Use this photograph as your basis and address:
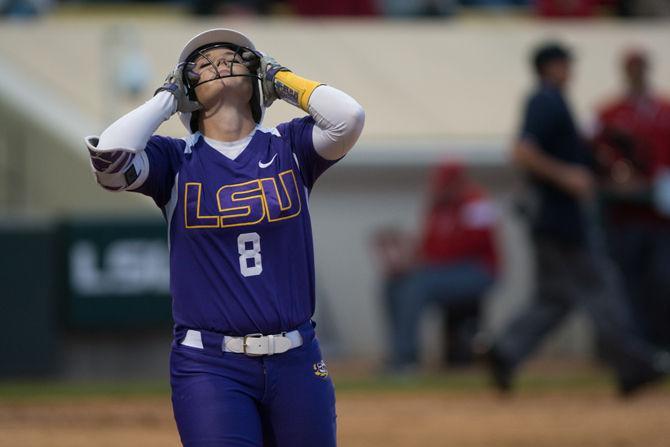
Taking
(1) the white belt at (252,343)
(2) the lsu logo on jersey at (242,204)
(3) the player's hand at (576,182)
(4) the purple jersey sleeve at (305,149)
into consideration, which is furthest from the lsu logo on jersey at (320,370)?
(3) the player's hand at (576,182)

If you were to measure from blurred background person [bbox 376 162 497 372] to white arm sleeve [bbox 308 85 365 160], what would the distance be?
7.73 metres

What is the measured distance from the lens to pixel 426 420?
992cm

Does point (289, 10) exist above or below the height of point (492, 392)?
above

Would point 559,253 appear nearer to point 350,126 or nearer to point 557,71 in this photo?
point 557,71

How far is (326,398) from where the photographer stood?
205 inches

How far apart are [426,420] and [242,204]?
5098 mm

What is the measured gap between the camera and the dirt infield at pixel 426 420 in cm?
903

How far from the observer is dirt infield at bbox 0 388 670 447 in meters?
9.03

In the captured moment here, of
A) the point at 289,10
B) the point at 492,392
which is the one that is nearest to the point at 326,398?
the point at 492,392

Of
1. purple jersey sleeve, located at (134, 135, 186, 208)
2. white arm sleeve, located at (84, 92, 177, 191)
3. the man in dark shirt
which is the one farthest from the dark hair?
white arm sleeve, located at (84, 92, 177, 191)

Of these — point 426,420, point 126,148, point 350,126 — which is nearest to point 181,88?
point 126,148

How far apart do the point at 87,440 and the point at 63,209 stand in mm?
5034

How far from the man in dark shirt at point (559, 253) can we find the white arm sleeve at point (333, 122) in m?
5.46

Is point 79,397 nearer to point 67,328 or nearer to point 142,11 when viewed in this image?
point 67,328
